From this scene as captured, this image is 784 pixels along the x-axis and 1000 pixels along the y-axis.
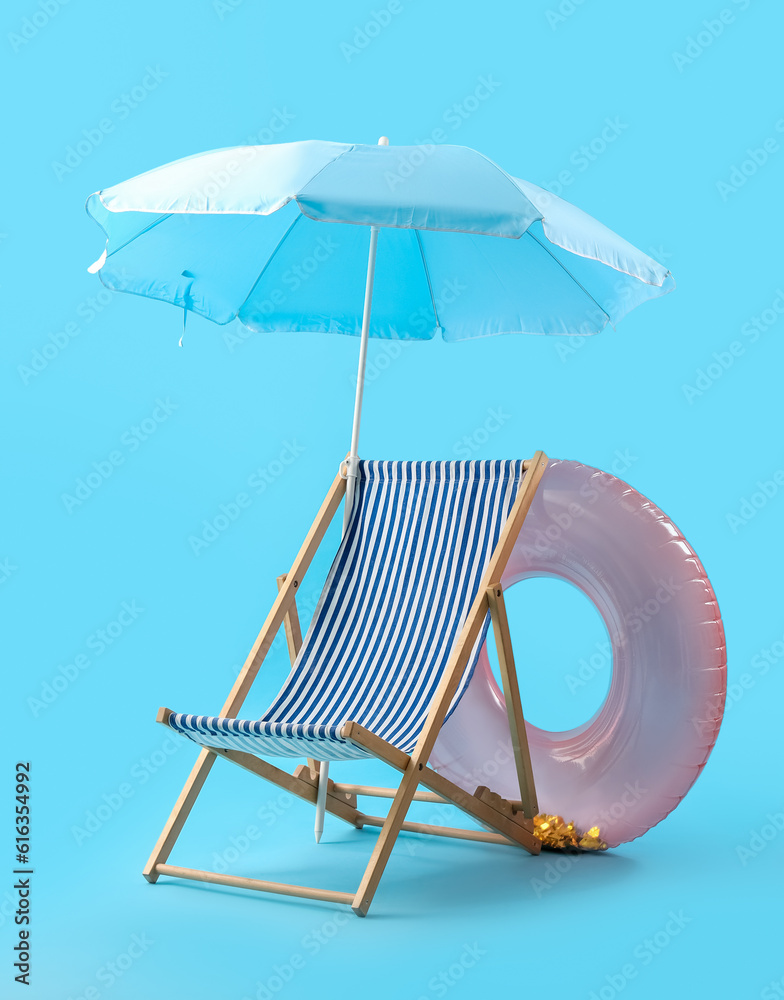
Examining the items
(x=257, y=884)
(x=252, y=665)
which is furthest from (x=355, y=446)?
(x=257, y=884)

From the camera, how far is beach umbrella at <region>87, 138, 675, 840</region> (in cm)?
318

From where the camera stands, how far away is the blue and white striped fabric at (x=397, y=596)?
3.68 metres

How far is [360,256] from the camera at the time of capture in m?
4.37

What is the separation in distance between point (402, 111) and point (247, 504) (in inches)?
87.2

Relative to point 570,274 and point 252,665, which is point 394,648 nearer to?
point 252,665

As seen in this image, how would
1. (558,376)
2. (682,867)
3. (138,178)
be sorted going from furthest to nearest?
1. (558,376)
2. (682,867)
3. (138,178)

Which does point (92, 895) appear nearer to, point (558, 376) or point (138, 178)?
point (138, 178)

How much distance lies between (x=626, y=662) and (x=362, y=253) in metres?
1.64

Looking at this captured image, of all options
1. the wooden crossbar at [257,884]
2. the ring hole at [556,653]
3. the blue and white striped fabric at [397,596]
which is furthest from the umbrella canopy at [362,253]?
the wooden crossbar at [257,884]

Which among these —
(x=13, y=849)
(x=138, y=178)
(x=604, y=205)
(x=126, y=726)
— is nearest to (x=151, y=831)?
(x=13, y=849)

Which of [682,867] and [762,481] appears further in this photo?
[762,481]

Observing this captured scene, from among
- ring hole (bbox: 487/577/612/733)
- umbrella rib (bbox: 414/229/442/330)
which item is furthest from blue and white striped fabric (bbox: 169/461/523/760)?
ring hole (bbox: 487/577/612/733)

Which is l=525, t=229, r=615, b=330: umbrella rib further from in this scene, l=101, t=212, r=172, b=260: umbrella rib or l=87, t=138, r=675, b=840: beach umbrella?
l=101, t=212, r=172, b=260: umbrella rib

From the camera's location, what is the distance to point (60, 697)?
497 centimetres
